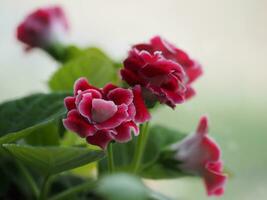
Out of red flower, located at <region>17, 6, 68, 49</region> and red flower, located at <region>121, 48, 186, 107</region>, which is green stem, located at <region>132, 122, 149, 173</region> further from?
red flower, located at <region>17, 6, 68, 49</region>

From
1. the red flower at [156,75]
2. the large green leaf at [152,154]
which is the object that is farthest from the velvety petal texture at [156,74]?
the large green leaf at [152,154]

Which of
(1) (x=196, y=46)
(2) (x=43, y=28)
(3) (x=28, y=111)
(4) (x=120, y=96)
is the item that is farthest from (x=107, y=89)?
(1) (x=196, y=46)

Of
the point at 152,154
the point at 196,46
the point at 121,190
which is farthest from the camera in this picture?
the point at 196,46

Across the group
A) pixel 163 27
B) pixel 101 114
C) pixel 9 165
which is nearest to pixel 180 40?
pixel 163 27

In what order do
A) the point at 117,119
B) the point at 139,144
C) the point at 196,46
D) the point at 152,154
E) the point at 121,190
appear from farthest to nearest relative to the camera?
the point at 196,46 < the point at 152,154 < the point at 139,144 < the point at 117,119 < the point at 121,190

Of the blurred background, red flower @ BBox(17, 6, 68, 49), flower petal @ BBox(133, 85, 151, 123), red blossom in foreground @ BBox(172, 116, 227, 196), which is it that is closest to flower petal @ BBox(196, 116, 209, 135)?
red blossom in foreground @ BBox(172, 116, 227, 196)

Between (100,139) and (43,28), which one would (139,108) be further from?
(43,28)

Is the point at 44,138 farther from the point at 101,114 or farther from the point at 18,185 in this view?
the point at 101,114
